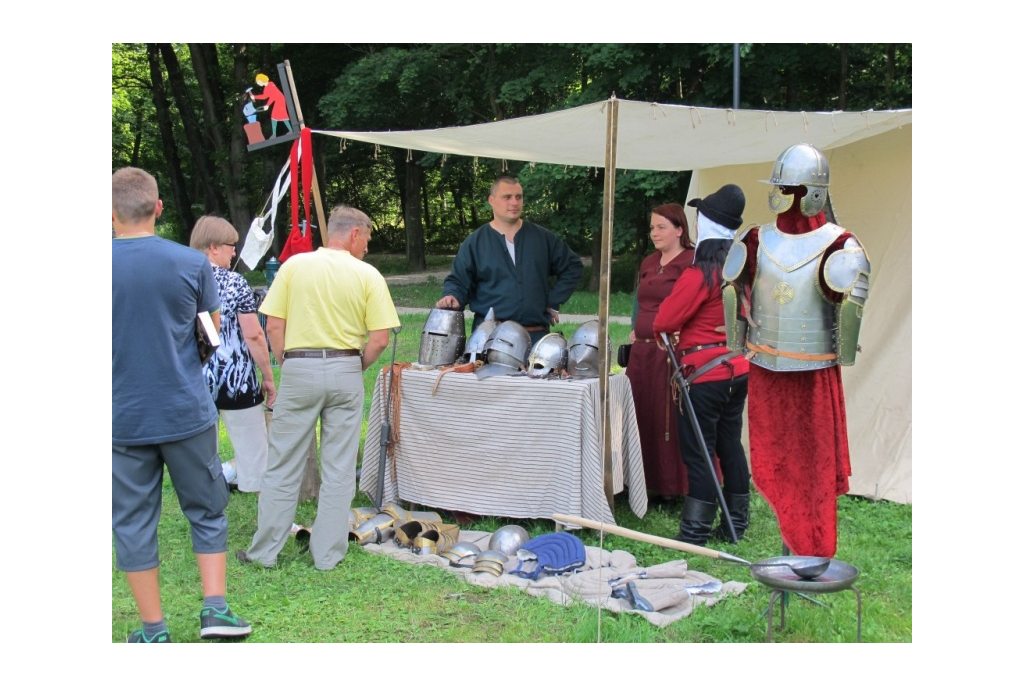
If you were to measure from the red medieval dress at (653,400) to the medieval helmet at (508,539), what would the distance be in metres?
0.92

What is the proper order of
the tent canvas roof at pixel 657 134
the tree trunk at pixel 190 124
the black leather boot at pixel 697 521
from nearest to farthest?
the tent canvas roof at pixel 657 134 → the black leather boot at pixel 697 521 → the tree trunk at pixel 190 124

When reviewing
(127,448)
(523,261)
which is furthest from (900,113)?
(127,448)

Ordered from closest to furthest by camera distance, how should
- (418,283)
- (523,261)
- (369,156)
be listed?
(523,261) → (418,283) → (369,156)

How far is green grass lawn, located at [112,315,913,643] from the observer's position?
3285 millimetres

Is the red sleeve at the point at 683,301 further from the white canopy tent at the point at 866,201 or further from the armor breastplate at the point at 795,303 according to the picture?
the white canopy tent at the point at 866,201

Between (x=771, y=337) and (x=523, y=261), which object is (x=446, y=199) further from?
(x=771, y=337)

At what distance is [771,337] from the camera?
3.34 m

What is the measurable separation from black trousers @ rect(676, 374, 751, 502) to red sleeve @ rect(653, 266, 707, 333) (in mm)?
317

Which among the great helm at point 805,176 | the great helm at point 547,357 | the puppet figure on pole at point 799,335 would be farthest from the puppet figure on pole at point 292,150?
the great helm at point 805,176

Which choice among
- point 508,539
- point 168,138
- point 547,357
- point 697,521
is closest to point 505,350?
point 547,357

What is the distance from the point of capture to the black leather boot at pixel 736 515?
4355 mm

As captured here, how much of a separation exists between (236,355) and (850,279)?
2.83 meters

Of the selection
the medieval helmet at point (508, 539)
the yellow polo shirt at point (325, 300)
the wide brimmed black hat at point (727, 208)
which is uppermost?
the wide brimmed black hat at point (727, 208)

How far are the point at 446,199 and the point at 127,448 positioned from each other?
83.3 feet
